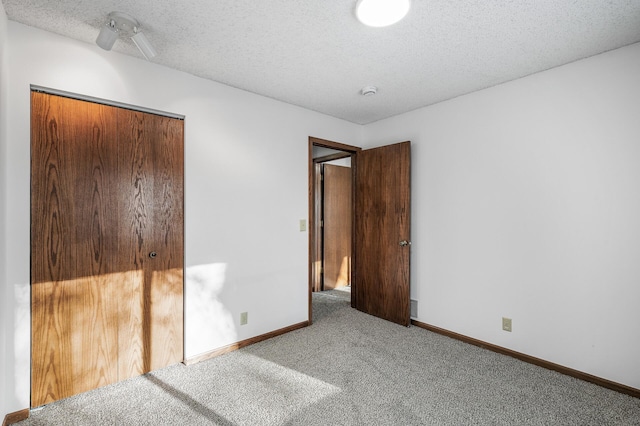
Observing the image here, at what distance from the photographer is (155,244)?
7.95 ft

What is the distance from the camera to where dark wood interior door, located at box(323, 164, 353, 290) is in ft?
16.5

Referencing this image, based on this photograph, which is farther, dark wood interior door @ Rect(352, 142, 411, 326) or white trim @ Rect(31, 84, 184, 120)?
dark wood interior door @ Rect(352, 142, 411, 326)

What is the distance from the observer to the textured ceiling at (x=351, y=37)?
68.9 inches

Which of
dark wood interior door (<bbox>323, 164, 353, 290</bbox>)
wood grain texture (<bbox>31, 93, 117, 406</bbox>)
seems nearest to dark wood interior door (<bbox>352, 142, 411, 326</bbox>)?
dark wood interior door (<bbox>323, 164, 353, 290</bbox>)

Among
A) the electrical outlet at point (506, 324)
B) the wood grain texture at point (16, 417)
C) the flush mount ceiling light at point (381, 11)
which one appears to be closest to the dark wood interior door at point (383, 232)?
the electrical outlet at point (506, 324)

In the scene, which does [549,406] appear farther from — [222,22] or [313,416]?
[222,22]

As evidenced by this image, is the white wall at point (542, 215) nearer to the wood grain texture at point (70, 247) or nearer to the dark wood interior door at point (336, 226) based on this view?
the dark wood interior door at point (336, 226)

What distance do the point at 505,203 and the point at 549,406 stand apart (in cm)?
156

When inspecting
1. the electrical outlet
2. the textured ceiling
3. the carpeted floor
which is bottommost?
the carpeted floor

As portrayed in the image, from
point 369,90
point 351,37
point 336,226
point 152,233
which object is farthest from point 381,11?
point 336,226

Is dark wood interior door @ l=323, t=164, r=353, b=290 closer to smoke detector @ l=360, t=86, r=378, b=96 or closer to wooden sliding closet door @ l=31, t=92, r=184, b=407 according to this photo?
smoke detector @ l=360, t=86, r=378, b=96

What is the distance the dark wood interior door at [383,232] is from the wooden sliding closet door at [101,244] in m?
2.17

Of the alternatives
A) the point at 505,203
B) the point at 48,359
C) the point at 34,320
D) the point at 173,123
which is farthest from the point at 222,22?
the point at 505,203

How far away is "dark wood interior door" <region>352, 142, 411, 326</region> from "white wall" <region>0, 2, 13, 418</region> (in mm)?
3176
